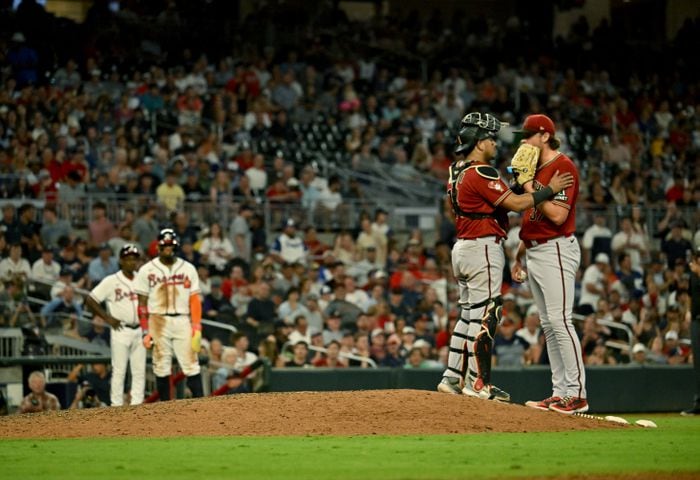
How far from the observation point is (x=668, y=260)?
21.6m

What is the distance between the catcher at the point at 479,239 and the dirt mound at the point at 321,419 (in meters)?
0.43

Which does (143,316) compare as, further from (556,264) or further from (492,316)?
(556,264)

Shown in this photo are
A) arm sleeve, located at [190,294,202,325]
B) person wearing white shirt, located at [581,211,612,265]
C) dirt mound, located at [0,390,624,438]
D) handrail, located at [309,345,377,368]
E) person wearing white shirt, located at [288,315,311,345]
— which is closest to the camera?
dirt mound, located at [0,390,624,438]

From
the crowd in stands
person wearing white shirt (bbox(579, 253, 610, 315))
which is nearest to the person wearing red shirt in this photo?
the crowd in stands

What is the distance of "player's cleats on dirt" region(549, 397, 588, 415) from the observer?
9.82 meters

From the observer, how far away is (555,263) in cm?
984

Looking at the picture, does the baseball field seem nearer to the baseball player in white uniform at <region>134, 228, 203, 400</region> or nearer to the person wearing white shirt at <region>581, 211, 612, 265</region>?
the baseball player in white uniform at <region>134, 228, 203, 400</region>

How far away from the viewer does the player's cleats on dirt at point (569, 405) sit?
9.82m

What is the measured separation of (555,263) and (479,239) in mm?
640

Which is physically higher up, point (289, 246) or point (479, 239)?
point (479, 239)

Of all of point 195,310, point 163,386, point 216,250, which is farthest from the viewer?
point 216,250

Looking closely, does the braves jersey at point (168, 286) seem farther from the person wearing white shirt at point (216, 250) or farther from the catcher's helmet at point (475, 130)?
the person wearing white shirt at point (216, 250)

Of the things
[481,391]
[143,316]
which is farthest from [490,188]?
[143,316]

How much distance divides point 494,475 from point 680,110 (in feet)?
72.4
